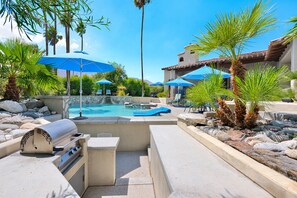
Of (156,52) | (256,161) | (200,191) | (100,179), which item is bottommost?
(100,179)

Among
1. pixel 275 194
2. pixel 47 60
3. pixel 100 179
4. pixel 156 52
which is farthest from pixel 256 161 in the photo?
pixel 156 52

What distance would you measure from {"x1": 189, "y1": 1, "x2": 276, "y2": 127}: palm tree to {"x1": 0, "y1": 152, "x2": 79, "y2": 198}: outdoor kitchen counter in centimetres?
367

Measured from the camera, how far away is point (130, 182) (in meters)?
4.32

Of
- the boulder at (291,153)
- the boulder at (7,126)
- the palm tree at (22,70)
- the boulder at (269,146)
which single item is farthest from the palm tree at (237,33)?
the palm tree at (22,70)

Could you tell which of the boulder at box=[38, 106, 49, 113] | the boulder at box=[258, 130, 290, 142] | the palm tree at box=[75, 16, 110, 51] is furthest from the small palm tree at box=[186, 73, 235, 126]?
the boulder at box=[38, 106, 49, 113]

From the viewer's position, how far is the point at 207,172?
92.6 inches

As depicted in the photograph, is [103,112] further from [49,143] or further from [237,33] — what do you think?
[237,33]

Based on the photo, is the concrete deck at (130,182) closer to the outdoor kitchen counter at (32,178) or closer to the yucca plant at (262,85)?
the outdoor kitchen counter at (32,178)

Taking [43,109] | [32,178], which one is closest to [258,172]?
[32,178]

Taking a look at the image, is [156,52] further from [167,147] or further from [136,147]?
[167,147]

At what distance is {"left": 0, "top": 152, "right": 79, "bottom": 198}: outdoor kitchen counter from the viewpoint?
5.78 feet

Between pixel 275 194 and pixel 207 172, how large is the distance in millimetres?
769

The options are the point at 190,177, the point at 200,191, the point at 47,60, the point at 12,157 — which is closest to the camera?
the point at 200,191

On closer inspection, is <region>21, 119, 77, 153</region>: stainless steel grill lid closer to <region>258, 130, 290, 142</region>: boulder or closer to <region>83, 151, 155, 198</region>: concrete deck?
<region>83, 151, 155, 198</region>: concrete deck
